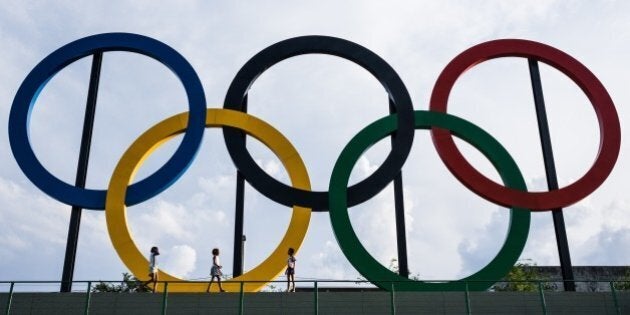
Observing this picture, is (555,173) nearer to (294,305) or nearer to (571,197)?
(571,197)

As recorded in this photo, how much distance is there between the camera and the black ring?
16641 mm

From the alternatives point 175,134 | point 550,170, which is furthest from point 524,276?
point 175,134

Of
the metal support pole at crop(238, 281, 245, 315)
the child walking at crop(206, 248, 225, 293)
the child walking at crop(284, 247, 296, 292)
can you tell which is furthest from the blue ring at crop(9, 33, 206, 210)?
the metal support pole at crop(238, 281, 245, 315)

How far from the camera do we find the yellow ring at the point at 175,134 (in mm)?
15297

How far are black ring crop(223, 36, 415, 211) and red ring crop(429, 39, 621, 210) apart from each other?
1.00 meters

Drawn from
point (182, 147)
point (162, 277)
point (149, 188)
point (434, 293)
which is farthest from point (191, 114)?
point (434, 293)

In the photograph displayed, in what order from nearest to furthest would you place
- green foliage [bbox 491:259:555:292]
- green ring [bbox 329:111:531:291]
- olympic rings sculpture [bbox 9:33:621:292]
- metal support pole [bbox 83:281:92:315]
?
metal support pole [bbox 83:281:92:315] < green ring [bbox 329:111:531:291] < olympic rings sculpture [bbox 9:33:621:292] < green foliage [bbox 491:259:555:292]

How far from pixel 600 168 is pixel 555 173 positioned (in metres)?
1.21

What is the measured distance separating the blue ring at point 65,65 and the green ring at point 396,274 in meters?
4.19

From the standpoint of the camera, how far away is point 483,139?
695 inches

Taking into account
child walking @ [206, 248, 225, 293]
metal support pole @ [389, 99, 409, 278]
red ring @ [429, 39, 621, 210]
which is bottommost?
child walking @ [206, 248, 225, 293]

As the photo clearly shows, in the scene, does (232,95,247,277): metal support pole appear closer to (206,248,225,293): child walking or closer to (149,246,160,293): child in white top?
(206,248,225,293): child walking

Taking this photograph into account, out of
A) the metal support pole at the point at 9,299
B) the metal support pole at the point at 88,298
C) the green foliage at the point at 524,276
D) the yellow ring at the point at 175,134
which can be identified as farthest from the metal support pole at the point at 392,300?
the green foliage at the point at 524,276

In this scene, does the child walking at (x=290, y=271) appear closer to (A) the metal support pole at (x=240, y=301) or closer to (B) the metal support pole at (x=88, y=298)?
(A) the metal support pole at (x=240, y=301)
